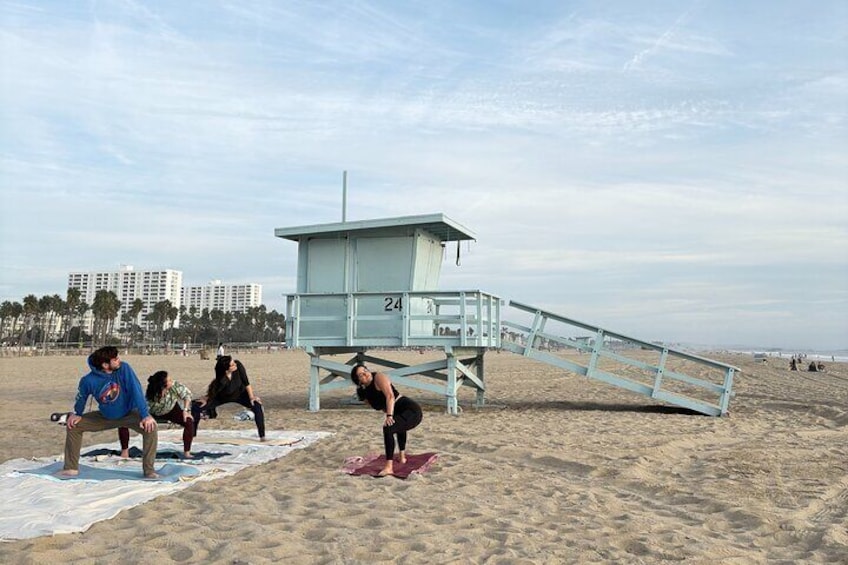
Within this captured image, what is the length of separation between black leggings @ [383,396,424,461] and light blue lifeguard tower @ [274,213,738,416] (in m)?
4.84

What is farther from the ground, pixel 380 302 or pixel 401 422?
pixel 380 302

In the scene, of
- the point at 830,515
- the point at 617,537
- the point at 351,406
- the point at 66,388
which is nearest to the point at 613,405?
the point at 351,406

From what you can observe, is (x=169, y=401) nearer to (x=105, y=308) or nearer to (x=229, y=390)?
(x=229, y=390)

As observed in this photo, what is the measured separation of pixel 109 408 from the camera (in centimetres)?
630

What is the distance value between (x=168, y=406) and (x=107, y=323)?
10475cm

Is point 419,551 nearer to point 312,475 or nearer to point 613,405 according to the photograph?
point 312,475

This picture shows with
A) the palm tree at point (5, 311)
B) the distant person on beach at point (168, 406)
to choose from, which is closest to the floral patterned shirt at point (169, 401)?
the distant person on beach at point (168, 406)

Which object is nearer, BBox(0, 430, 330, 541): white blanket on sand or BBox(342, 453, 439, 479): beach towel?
BBox(0, 430, 330, 541): white blanket on sand

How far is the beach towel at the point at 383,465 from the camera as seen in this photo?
6.58 metres

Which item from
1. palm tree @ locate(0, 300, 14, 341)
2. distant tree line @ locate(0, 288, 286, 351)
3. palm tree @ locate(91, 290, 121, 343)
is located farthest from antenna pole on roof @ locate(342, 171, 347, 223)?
palm tree @ locate(0, 300, 14, 341)

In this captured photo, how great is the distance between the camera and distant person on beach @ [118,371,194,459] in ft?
24.3

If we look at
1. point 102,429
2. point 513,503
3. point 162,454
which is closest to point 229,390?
point 162,454

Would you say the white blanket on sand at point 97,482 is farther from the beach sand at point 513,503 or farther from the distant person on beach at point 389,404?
the distant person on beach at point 389,404

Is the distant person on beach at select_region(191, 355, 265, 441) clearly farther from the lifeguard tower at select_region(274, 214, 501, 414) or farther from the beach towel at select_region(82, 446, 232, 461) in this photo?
the lifeguard tower at select_region(274, 214, 501, 414)
